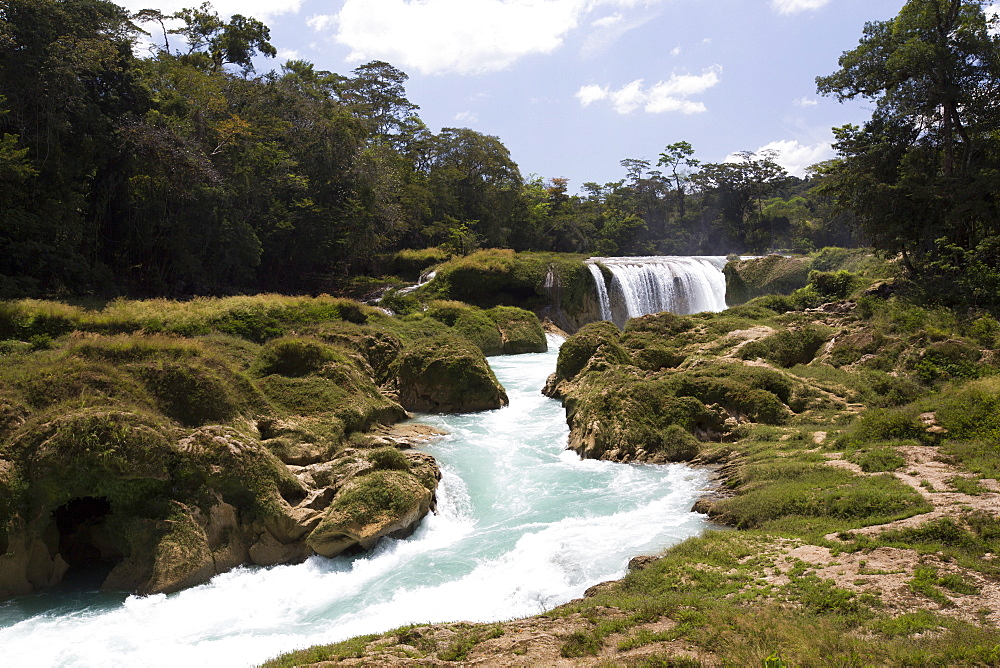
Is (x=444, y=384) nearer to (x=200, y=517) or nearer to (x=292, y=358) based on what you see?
(x=292, y=358)

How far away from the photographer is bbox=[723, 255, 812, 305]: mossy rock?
104 ft

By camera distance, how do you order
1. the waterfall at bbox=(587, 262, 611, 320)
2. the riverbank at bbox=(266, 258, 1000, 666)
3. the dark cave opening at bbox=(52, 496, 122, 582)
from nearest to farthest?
the riverbank at bbox=(266, 258, 1000, 666), the dark cave opening at bbox=(52, 496, 122, 582), the waterfall at bbox=(587, 262, 611, 320)

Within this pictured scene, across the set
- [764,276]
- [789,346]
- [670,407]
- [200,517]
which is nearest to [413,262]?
[764,276]

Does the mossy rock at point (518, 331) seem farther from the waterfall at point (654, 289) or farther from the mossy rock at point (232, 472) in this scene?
the mossy rock at point (232, 472)

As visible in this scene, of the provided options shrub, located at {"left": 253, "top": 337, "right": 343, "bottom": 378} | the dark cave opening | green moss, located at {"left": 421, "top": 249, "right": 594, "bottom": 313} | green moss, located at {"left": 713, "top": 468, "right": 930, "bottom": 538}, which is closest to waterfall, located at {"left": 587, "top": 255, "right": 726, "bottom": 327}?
green moss, located at {"left": 421, "top": 249, "right": 594, "bottom": 313}

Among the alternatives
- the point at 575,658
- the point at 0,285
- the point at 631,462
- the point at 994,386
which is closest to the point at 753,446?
the point at 631,462

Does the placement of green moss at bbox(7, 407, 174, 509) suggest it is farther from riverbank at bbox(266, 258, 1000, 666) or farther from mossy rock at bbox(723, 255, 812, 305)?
mossy rock at bbox(723, 255, 812, 305)

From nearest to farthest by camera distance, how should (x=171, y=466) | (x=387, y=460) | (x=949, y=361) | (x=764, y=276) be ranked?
(x=171, y=466)
(x=387, y=460)
(x=949, y=361)
(x=764, y=276)

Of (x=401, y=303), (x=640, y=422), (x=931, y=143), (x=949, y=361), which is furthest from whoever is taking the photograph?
(x=401, y=303)

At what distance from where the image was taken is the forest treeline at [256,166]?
1596 centimetres

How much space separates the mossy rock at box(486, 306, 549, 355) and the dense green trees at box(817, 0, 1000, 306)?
12203 millimetres

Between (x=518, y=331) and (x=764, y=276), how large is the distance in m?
15.1

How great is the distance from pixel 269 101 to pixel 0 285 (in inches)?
718

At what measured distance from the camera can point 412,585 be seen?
723cm
